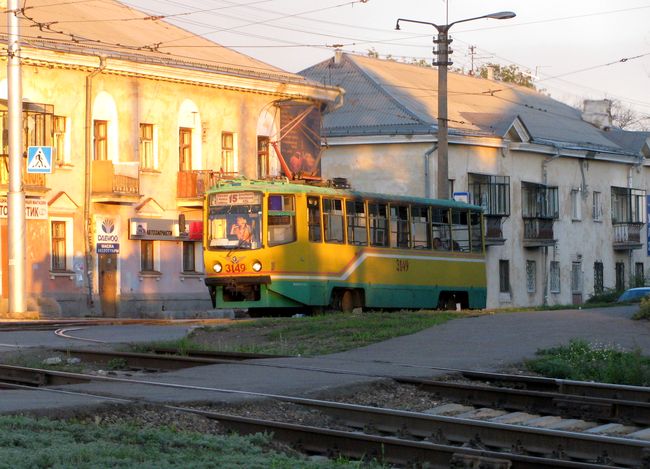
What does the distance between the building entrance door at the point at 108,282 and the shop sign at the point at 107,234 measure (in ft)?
1.92

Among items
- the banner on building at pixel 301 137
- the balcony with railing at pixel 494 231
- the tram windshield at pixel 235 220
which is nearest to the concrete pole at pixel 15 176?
the tram windshield at pixel 235 220

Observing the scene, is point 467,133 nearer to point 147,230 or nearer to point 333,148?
point 333,148

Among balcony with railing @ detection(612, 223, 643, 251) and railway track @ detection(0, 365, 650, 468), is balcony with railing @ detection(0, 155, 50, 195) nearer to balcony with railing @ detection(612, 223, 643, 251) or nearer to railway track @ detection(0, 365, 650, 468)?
railway track @ detection(0, 365, 650, 468)

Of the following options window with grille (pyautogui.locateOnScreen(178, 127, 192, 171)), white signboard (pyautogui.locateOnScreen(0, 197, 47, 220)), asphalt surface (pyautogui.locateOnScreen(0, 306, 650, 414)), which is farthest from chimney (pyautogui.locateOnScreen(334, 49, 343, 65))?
asphalt surface (pyautogui.locateOnScreen(0, 306, 650, 414))

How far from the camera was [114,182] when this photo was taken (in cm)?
4369

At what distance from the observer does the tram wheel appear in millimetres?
32656

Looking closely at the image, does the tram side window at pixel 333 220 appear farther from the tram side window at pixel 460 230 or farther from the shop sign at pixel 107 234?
the shop sign at pixel 107 234

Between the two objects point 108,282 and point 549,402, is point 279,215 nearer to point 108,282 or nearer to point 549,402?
point 108,282

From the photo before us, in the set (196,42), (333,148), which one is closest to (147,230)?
(196,42)

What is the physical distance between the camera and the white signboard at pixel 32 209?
40594 mm

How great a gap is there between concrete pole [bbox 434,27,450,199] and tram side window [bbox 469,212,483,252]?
1926mm

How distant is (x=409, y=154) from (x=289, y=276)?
2708 cm

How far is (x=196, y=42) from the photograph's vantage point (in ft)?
169

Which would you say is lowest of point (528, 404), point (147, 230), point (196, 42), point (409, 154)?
point (528, 404)
